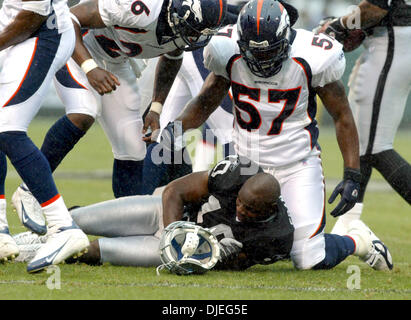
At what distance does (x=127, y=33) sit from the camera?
4.83 m

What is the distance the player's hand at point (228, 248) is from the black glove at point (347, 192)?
0.57 m

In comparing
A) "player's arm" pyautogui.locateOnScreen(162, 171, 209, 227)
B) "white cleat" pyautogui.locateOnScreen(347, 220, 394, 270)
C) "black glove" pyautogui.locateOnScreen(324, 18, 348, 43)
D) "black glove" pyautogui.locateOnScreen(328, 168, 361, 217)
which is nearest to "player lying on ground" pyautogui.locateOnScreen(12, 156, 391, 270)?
"player's arm" pyautogui.locateOnScreen(162, 171, 209, 227)

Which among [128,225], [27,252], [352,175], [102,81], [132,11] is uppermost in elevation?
[132,11]

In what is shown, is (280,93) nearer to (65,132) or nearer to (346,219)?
(346,219)

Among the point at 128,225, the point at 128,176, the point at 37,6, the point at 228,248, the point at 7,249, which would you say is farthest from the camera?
the point at 128,176

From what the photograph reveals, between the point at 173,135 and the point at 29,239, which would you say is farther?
the point at 29,239

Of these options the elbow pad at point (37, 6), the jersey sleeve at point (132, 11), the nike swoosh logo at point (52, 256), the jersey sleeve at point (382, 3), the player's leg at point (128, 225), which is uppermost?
the elbow pad at point (37, 6)

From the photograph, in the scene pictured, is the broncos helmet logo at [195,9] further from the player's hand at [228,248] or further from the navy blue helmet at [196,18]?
the player's hand at [228,248]

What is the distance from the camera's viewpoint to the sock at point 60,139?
4812 millimetres

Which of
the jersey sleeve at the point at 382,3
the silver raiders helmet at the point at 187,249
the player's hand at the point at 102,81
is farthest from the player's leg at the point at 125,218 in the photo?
the jersey sleeve at the point at 382,3

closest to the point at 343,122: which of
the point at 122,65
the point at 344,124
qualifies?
the point at 344,124

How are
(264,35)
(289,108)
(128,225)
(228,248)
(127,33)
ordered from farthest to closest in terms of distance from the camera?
(127,33)
(289,108)
(128,225)
(264,35)
(228,248)

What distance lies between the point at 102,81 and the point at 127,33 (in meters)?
0.52

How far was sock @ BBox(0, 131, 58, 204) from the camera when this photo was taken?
381 centimetres
